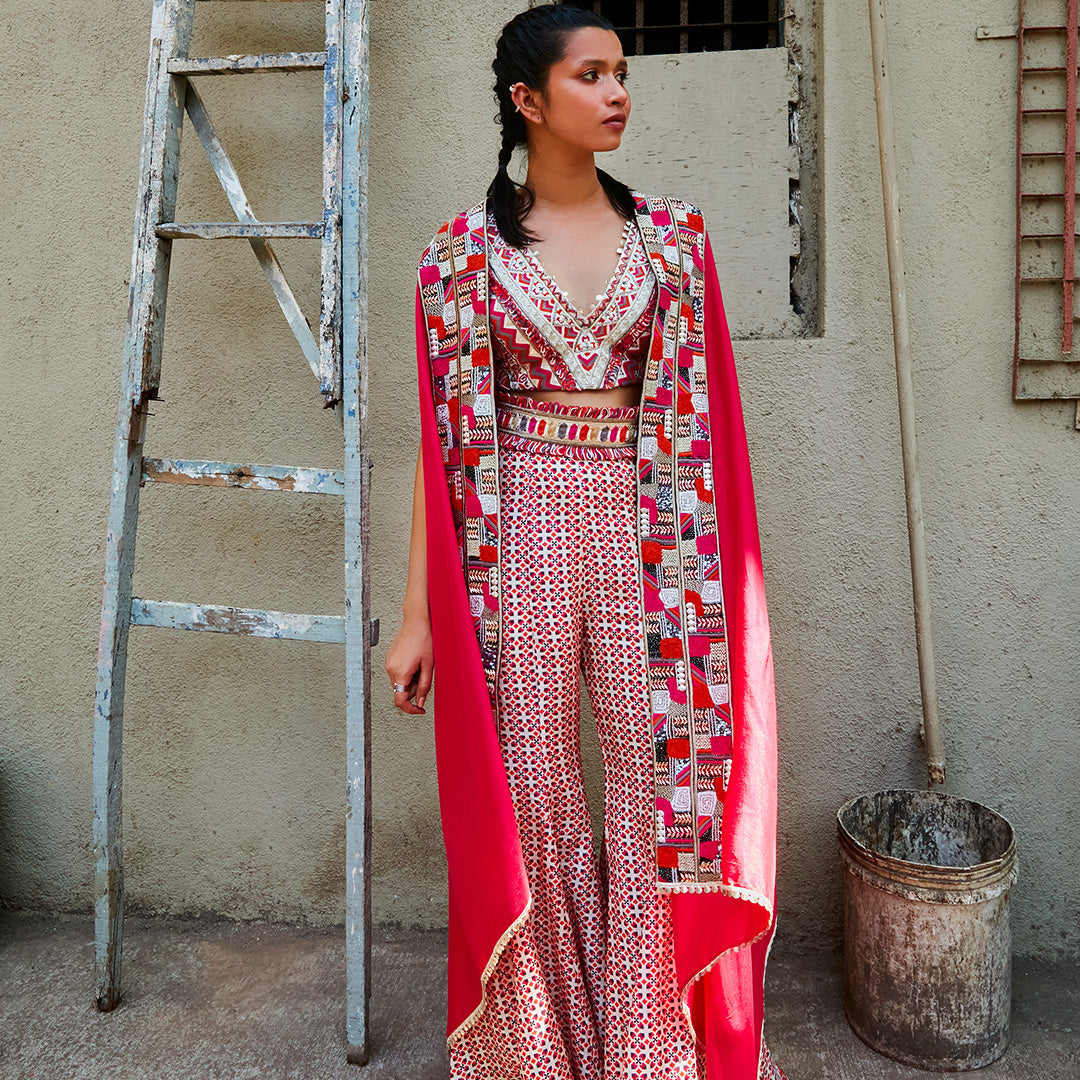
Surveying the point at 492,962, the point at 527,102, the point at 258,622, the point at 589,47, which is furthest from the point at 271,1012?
the point at 589,47

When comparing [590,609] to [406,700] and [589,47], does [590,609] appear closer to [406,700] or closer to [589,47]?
[406,700]

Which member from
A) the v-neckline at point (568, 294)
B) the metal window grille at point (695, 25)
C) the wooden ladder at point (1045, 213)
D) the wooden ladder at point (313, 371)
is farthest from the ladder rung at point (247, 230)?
the wooden ladder at point (1045, 213)

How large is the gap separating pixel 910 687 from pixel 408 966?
1430 millimetres

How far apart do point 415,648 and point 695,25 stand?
1.78 meters

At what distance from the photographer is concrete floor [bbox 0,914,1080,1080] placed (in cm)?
202

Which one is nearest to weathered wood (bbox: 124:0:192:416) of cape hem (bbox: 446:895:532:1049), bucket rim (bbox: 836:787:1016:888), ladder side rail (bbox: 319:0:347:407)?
ladder side rail (bbox: 319:0:347:407)

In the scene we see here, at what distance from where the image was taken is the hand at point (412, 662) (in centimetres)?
182

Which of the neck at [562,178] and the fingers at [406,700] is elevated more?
the neck at [562,178]

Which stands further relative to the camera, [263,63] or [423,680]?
[263,63]

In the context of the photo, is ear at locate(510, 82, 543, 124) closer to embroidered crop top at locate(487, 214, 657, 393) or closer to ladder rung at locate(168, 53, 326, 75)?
embroidered crop top at locate(487, 214, 657, 393)

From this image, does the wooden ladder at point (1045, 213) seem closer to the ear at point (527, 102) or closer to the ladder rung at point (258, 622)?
the ear at point (527, 102)

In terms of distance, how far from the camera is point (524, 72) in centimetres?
168

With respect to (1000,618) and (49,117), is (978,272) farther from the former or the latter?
(49,117)

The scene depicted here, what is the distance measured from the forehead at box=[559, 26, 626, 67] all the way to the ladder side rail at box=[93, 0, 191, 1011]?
99 cm
